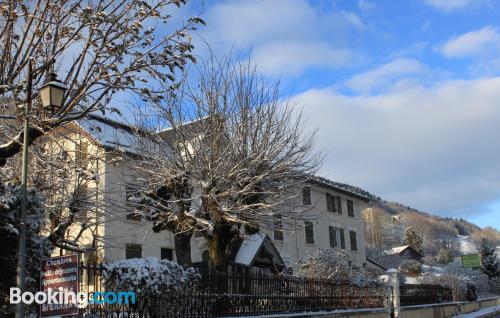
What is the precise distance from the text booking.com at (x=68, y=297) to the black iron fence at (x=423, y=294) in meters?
15.6

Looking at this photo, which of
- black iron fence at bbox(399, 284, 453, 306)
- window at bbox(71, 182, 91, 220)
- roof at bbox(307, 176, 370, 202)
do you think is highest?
roof at bbox(307, 176, 370, 202)

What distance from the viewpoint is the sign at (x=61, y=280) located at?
8539mm

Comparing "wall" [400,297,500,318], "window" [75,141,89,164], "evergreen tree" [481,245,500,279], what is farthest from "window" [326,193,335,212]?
"window" [75,141,89,164]

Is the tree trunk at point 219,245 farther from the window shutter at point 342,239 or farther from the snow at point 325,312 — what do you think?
the window shutter at point 342,239

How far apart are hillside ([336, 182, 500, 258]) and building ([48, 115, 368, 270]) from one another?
170ft

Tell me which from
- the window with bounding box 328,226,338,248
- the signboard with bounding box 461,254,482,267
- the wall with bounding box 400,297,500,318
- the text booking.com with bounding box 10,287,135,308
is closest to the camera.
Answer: the text booking.com with bounding box 10,287,135,308

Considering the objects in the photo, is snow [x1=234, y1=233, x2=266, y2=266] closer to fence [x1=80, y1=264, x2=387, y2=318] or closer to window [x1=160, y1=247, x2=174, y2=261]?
window [x1=160, y1=247, x2=174, y2=261]

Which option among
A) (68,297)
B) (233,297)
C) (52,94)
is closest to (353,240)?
(233,297)

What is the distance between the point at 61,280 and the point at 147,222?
17284 mm

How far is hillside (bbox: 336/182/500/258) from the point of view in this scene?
100312 mm

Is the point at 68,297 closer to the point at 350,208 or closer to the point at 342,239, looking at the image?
the point at 342,239

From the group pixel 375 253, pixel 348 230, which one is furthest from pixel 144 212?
pixel 375 253

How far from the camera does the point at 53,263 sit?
28.9ft

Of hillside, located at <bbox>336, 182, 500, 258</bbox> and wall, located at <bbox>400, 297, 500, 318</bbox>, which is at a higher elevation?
hillside, located at <bbox>336, 182, 500, 258</bbox>
